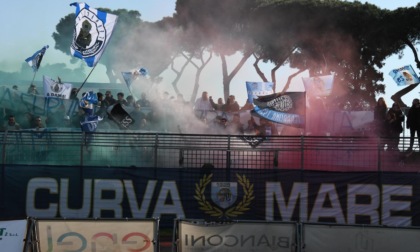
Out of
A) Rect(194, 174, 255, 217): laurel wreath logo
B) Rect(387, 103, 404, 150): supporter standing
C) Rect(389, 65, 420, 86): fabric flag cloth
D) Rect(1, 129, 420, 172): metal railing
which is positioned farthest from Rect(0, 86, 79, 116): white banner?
Rect(389, 65, 420, 86): fabric flag cloth

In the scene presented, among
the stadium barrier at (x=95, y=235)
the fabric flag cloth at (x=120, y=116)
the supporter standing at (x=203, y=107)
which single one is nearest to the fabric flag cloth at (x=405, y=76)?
the supporter standing at (x=203, y=107)

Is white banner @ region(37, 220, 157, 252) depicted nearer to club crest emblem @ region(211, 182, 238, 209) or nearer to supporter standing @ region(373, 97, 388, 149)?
club crest emblem @ region(211, 182, 238, 209)

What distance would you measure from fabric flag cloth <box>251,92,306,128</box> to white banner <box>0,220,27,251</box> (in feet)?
21.9

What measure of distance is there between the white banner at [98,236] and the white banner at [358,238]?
101 inches

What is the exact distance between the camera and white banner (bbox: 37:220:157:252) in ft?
36.0

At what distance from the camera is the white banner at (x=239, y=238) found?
36.8ft

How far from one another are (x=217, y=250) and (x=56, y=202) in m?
4.36

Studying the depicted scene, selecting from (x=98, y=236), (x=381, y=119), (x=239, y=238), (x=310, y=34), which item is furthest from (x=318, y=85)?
(x=310, y=34)

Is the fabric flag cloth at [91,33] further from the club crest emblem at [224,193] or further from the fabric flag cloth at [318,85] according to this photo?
the fabric flag cloth at [318,85]

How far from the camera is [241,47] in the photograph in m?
38.4

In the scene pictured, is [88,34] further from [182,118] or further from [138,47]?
[138,47]

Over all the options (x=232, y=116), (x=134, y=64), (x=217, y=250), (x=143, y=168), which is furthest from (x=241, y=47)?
(x=217, y=250)

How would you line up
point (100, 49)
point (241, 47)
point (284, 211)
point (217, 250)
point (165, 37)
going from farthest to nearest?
point (165, 37) < point (241, 47) < point (100, 49) < point (284, 211) < point (217, 250)

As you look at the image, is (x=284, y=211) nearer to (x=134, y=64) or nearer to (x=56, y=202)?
(x=56, y=202)
